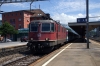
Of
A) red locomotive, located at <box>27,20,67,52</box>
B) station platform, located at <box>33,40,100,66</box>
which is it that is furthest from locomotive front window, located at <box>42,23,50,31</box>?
station platform, located at <box>33,40,100,66</box>

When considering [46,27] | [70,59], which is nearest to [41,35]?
[46,27]

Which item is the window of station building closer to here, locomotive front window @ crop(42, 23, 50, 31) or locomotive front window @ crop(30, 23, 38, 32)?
locomotive front window @ crop(42, 23, 50, 31)

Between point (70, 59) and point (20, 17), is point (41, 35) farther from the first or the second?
point (20, 17)

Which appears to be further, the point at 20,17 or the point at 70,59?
the point at 20,17

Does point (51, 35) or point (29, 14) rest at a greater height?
point (29, 14)

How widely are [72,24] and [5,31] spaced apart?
23.7 meters

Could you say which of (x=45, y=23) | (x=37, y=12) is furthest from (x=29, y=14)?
(x=45, y=23)

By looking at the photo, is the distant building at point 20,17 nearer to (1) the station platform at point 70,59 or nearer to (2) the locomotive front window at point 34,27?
(2) the locomotive front window at point 34,27

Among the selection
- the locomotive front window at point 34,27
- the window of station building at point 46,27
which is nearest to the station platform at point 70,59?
the window of station building at point 46,27

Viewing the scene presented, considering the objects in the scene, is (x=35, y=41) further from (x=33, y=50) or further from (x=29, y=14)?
(x=29, y=14)

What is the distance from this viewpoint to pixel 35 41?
2083 cm

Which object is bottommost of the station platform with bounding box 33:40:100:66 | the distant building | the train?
the station platform with bounding box 33:40:100:66

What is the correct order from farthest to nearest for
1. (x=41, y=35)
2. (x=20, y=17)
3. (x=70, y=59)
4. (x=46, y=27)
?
(x=20, y=17) < (x=46, y=27) < (x=41, y=35) < (x=70, y=59)

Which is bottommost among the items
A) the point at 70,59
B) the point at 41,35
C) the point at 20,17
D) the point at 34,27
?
the point at 70,59
